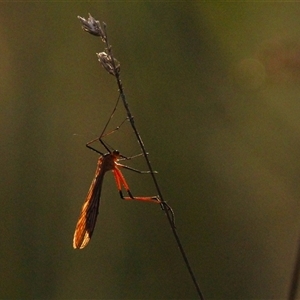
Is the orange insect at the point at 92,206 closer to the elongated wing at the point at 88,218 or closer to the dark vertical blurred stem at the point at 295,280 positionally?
the elongated wing at the point at 88,218

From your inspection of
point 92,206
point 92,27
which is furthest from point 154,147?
point 92,27

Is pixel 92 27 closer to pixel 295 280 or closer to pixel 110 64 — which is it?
pixel 110 64

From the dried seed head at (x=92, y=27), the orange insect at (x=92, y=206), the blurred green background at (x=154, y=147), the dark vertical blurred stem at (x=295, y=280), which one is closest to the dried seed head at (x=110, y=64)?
the dried seed head at (x=92, y=27)

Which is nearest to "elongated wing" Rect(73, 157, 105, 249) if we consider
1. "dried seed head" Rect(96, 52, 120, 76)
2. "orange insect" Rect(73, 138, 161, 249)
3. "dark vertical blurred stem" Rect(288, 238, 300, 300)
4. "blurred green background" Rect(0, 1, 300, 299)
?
"orange insect" Rect(73, 138, 161, 249)

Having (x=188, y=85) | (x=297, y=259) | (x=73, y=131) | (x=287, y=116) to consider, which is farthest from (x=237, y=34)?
(x=297, y=259)

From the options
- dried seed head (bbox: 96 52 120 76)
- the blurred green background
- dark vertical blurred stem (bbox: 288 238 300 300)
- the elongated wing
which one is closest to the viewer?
dark vertical blurred stem (bbox: 288 238 300 300)

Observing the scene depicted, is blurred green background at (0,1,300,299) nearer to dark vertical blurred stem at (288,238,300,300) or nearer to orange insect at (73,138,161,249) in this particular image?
orange insect at (73,138,161,249)

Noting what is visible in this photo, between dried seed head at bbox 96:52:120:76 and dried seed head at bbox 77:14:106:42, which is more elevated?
dried seed head at bbox 77:14:106:42

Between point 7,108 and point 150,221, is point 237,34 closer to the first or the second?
point 150,221
